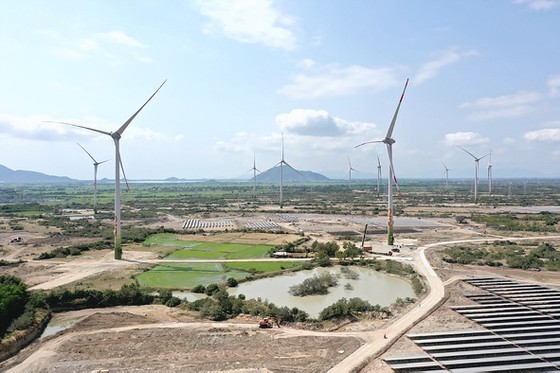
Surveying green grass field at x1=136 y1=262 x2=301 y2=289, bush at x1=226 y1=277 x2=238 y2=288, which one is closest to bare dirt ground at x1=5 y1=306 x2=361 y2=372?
bush at x1=226 y1=277 x2=238 y2=288

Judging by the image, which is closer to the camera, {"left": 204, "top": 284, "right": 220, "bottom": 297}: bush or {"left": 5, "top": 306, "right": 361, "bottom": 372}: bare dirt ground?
{"left": 5, "top": 306, "right": 361, "bottom": 372}: bare dirt ground

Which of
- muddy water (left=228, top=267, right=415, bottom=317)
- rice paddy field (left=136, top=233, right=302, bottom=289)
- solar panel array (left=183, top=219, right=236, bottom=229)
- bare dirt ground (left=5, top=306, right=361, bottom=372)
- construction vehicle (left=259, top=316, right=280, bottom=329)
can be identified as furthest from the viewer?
solar panel array (left=183, top=219, right=236, bottom=229)

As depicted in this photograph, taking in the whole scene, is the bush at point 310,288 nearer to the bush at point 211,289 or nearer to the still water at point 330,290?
the still water at point 330,290

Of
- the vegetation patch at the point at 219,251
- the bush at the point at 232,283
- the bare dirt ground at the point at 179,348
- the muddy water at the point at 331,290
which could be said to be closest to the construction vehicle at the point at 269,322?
the bare dirt ground at the point at 179,348

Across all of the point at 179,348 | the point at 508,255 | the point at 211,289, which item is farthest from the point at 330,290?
the point at 508,255

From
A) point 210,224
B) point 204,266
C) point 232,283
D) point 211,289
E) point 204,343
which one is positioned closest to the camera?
point 204,343

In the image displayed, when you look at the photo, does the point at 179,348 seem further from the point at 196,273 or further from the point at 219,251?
the point at 219,251

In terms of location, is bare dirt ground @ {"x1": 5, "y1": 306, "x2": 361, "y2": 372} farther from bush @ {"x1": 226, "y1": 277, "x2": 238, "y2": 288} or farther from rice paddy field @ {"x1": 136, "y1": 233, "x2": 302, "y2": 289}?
rice paddy field @ {"x1": 136, "y1": 233, "x2": 302, "y2": 289}

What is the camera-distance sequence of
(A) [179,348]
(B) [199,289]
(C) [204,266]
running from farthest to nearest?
(C) [204,266]
(B) [199,289]
(A) [179,348]
